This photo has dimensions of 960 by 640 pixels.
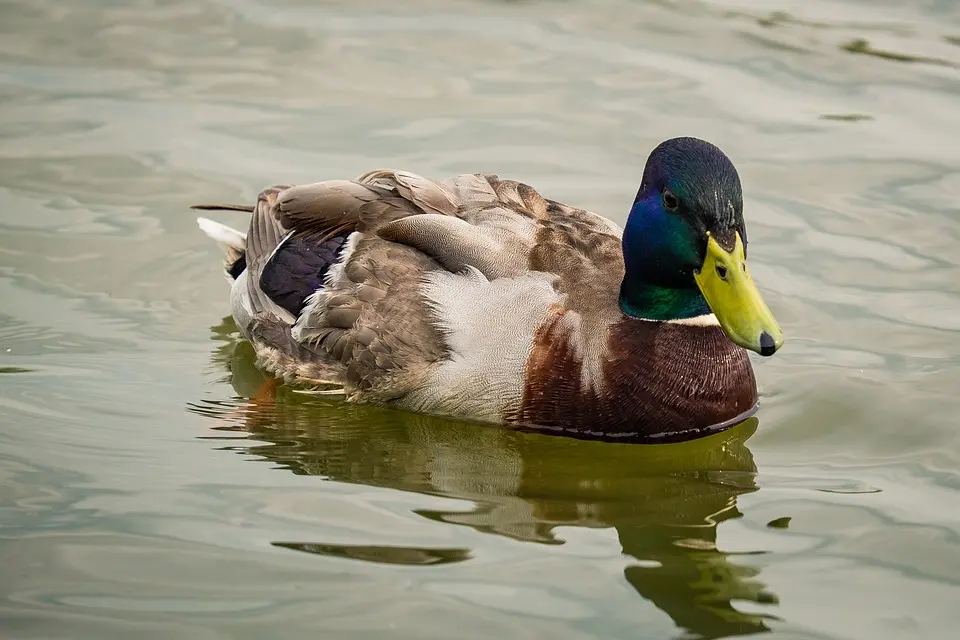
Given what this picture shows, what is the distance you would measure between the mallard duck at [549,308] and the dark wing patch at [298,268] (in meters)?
0.07

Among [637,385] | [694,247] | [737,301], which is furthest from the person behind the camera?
[637,385]

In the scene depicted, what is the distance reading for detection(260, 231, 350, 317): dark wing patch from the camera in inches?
304

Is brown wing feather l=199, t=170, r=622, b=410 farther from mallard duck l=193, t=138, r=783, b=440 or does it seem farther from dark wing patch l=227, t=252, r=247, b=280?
dark wing patch l=227, t=252, r=247, b=280

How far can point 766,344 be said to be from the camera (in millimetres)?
6320

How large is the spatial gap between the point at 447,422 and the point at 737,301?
5.28 feet

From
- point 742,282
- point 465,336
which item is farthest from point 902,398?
point 465,336

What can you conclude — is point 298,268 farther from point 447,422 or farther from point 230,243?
point 447,422

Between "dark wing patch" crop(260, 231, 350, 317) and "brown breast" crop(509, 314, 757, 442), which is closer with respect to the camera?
"brown breast" crop(509, 314, 757, 442)

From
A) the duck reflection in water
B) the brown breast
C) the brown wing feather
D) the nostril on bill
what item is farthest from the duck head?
the duck reflection in water

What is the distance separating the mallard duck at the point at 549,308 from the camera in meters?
6.64

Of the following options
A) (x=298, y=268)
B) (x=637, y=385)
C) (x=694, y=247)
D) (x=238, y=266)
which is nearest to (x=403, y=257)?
(x=298, y=268)

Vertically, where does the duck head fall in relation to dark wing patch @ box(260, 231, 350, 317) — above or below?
above

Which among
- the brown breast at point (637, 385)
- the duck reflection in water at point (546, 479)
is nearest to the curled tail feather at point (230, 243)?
the duck reflection in water at point (546, 479)

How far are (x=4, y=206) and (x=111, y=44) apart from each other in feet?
8.50
